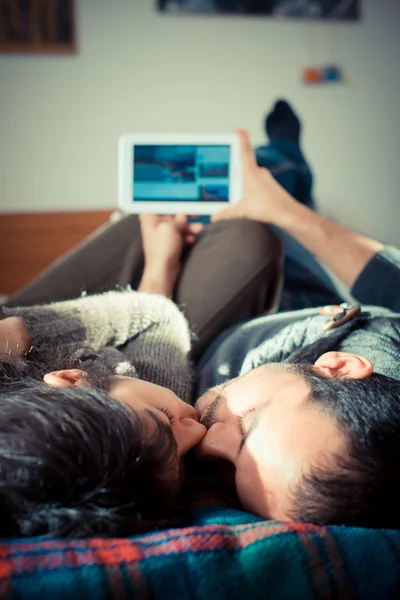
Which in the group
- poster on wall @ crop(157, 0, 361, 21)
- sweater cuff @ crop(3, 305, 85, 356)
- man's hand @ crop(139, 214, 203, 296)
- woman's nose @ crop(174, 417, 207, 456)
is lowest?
woman's nose @ crop(174, 417, 207, 456)

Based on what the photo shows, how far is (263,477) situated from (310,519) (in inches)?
2.2

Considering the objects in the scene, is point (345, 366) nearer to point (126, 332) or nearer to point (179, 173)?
point (126, 332)

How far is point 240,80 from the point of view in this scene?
224 cm

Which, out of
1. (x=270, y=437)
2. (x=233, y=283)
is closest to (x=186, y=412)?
(x=270, y=437)

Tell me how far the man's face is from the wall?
1750 millimetres

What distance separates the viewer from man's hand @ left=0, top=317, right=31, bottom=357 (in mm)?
673

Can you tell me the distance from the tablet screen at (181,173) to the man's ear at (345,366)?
0.58 metres

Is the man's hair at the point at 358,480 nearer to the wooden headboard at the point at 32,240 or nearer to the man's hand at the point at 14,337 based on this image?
the man's hand at the point at 14,337

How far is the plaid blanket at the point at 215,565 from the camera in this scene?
1.23 ft

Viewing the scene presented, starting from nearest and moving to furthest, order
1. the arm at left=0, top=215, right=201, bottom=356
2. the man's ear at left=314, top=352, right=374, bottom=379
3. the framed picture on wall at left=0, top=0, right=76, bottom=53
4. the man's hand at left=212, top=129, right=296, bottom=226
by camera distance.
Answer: the man's ear at left=314, top=352, right=374, bottom=379 < the arm at left=0, top=215, right=201, bottom=356 < the man's hand at left=212, top=129, right=296, bottom=226 < the framed picture on wall at left=0, top=0, right=76, bottom=53

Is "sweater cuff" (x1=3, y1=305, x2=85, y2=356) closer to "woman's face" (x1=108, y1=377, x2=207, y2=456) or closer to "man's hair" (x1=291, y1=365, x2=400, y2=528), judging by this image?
"woman's face" (x1=108, y1=377, x2=207, y2=456)

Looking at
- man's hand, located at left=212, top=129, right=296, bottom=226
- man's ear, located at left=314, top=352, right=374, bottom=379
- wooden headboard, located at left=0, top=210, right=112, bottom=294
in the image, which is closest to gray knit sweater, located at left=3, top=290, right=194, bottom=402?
man's ear, located at left=314, top=352, right=374, bottom=379

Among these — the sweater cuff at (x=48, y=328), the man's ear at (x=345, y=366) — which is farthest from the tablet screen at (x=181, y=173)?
the man's ear at (x=345, y=366)

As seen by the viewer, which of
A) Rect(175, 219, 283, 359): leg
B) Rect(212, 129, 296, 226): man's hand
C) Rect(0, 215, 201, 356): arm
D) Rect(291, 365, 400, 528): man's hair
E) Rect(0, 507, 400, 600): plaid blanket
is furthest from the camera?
Rect(212, 129, 296, 226): man's hand
